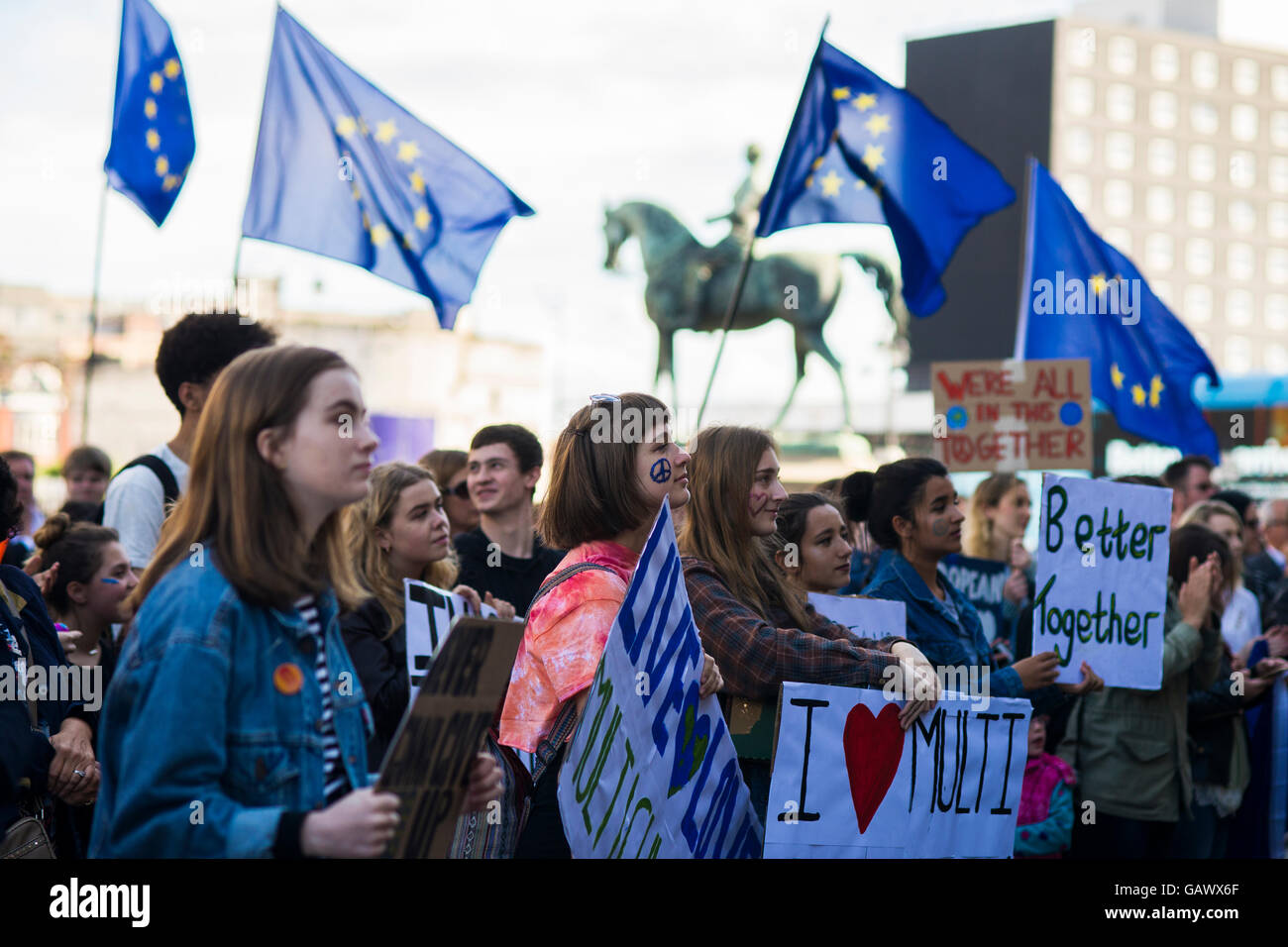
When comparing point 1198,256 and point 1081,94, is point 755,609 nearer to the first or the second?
point 1081,94

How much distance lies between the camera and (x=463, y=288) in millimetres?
7422

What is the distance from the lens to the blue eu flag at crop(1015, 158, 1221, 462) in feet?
27.6

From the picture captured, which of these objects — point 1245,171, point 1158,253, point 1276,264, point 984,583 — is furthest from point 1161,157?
point 984,583

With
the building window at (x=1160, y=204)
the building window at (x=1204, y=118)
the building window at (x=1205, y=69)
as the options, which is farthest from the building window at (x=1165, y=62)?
the building window at (x=1160, y=204)

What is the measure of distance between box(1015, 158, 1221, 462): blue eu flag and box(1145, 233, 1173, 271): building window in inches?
3056

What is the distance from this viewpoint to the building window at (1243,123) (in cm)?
8419

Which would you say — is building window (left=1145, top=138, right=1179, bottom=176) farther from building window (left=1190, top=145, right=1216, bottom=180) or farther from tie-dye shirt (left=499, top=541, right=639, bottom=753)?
tie-dye shirt (left=499, top=541, right=639, bottom=753)

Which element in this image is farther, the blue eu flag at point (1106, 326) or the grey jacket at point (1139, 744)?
the blue eu flag at point (1106, 326)

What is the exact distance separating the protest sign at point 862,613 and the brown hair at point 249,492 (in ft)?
7.80

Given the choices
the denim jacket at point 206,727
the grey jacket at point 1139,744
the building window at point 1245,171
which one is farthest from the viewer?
the building window at point 1245,171

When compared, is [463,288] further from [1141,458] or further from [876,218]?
[1141,458]

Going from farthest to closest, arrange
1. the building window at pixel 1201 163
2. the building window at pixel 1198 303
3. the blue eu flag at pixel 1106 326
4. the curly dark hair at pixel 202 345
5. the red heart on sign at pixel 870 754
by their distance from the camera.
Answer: the building window at pixel 1201 163 → the building window at pixel 1198 303 → the blue eu flag at pixel 1106 326 → the curly dark hair at pixel 202 345 → the red heart on sign at pixel 870 754

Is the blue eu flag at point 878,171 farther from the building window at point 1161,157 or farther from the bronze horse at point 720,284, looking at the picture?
the building window at point 1161,157
